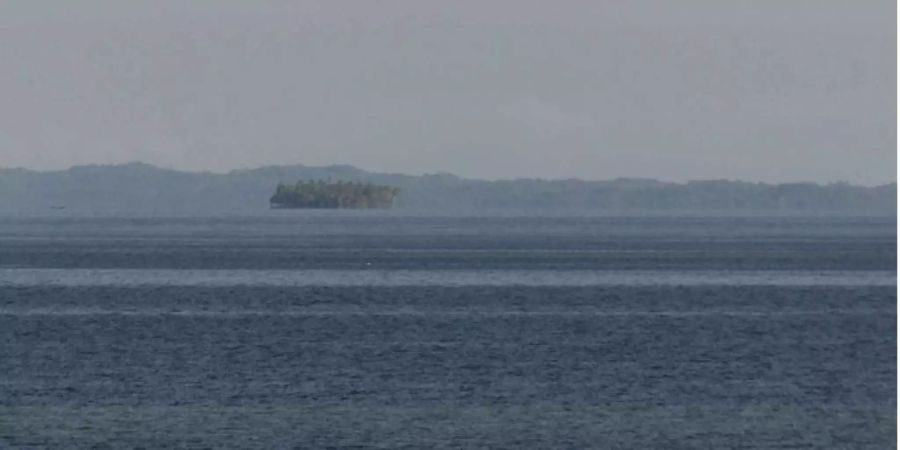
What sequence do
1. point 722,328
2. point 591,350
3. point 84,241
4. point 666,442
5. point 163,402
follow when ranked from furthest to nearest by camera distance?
point 84,241 → point 722,328 → point 591,350 → point 163,402 → point 666,442

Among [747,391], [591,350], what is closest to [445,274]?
[591,350]

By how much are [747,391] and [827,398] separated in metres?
0.77

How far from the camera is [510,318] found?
24672mm

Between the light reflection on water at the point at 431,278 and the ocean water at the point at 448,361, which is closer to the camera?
the ocean water at the point at 448,361

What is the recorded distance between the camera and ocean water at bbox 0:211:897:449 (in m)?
12.9

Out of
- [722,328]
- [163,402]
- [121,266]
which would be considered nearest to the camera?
[163,402]

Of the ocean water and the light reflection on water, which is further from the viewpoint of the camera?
the light reflection on water

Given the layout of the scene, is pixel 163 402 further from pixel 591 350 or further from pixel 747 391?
pixel 591 350

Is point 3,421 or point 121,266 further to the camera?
point 121,266

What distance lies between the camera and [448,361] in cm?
1809

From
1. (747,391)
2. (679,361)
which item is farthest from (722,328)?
(747,391)

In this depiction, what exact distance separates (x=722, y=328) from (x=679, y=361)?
16.1ft

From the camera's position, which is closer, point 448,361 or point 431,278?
point 448,361

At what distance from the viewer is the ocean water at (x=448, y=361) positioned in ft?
42.2
